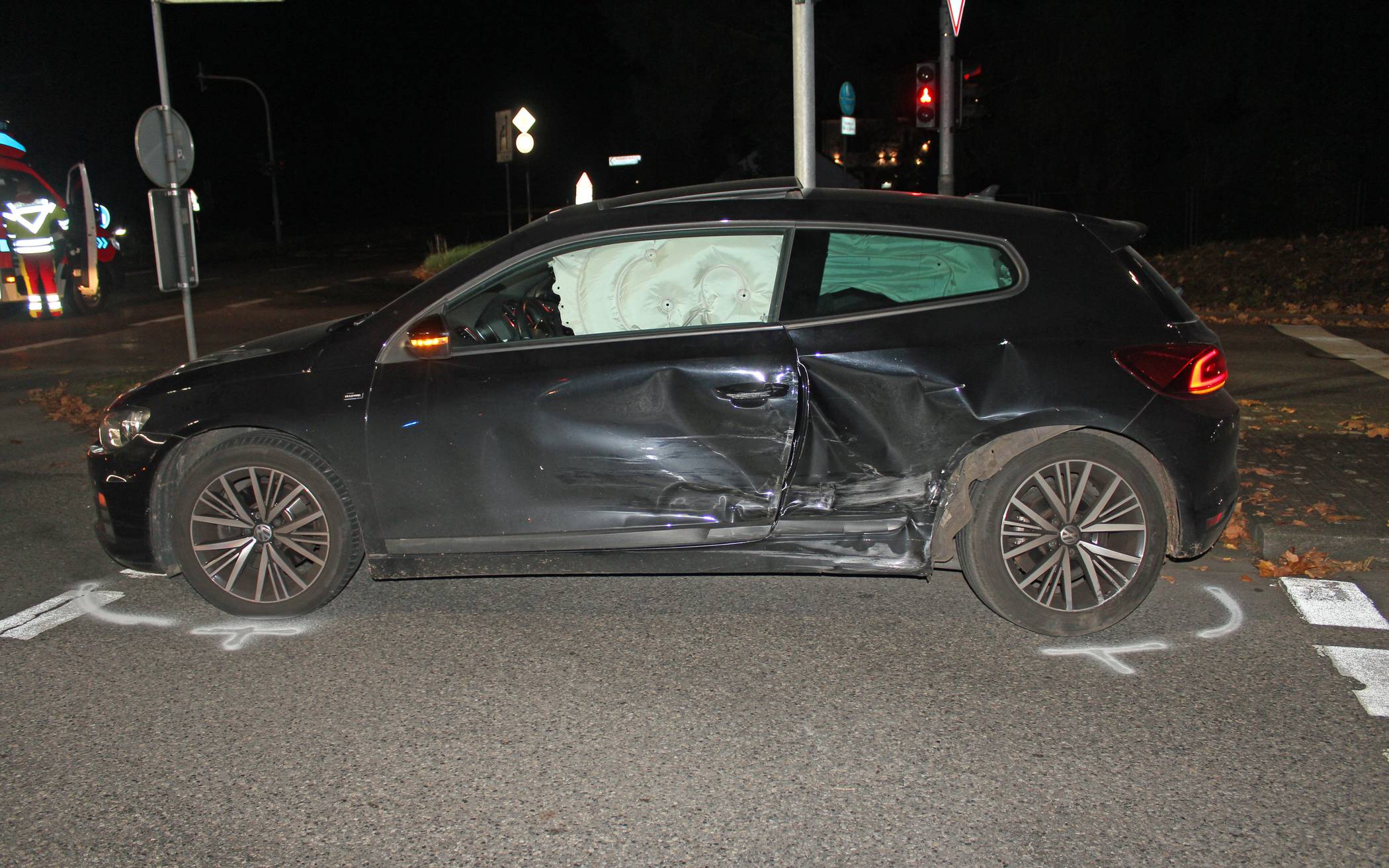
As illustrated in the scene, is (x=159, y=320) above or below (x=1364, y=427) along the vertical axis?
above

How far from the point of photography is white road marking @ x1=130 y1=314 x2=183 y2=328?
18.1 m

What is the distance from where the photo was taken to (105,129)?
4541 centimetres

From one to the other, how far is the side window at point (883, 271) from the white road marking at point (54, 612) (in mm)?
3365

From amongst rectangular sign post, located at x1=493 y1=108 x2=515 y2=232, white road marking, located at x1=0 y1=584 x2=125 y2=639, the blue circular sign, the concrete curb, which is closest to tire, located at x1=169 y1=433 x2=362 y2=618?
white road marking, located at x1=0 y1=584 x2=125 y2=639

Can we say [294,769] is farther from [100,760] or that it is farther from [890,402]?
[890,402]

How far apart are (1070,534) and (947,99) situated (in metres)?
10.3

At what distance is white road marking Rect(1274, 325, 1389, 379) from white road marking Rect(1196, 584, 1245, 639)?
6.79 meters

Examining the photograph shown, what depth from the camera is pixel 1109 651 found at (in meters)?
4.66

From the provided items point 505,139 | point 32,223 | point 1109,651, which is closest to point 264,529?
point 1109,651

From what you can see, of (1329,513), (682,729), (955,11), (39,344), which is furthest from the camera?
(39,344)

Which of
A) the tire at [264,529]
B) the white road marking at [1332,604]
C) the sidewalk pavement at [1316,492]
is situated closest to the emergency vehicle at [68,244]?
the tire at [264,529]

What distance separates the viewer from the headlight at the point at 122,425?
5105mm

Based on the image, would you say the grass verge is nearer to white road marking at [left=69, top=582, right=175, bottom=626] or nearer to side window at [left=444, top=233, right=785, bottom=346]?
white road marking at [left=69, top=582, right=175, bottom=626]

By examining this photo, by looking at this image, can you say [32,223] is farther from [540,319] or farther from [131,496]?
[540,319]
